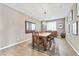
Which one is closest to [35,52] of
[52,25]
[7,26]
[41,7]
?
[7,26]

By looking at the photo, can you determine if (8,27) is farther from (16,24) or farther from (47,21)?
(47,21)

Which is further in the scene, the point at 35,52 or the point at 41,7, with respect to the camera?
the point at 41,7

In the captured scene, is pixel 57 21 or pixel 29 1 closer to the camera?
pixel 29 1

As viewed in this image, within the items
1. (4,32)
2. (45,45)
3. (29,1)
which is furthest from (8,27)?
(45,45)

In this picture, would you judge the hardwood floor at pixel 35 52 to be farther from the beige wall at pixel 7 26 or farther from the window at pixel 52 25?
the window at pixel 52 25

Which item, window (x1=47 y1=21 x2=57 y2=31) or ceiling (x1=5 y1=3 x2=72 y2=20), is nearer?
ceiling (x1=5 y1=3 x2=72 y2=20)

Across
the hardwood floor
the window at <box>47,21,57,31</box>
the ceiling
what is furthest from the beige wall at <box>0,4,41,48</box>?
the window at <box>47,21,57,31</box>

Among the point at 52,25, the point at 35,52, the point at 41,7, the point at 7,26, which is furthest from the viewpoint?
the point at 52,25

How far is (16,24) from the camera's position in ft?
21.9

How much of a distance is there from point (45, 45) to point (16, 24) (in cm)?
263

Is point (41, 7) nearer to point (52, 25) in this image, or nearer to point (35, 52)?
point (35, 52)

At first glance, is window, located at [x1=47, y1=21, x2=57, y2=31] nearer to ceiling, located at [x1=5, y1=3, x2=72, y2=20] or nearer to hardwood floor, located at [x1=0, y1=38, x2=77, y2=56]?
ceiling, located at [x1=5, y1=3, x2=72, y2=20]

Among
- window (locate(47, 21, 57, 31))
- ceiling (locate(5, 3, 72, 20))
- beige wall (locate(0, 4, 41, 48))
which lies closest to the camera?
beige wall (locate(0, 4, 41, 48))

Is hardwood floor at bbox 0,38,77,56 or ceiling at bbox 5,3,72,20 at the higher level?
ceiling at bbox 5,3,72,20
